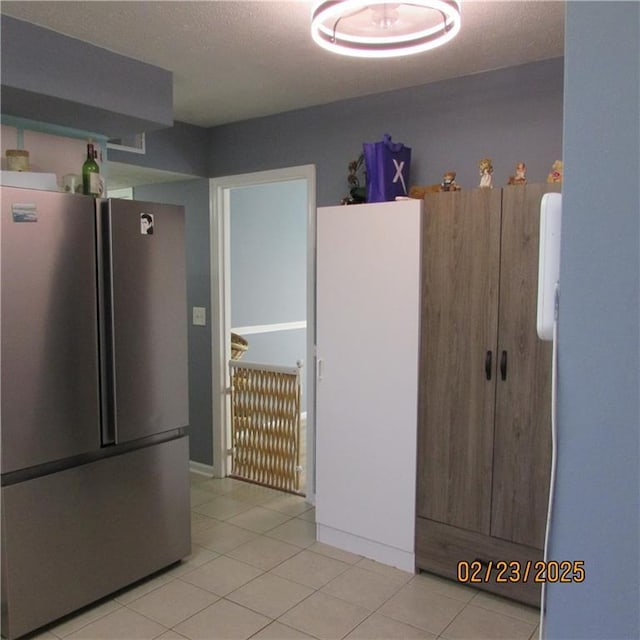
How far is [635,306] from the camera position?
0.83 m

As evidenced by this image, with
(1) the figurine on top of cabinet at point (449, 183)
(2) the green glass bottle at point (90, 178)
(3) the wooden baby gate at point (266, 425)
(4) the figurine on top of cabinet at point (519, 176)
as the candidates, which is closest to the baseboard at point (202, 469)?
(3) the wooden baby gate at point (266, 425)

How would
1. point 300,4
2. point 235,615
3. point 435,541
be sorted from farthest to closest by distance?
point 435,541 < point 235,615 < point 300,4

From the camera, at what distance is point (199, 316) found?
169 inches

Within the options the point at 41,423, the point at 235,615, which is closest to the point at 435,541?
the point at 235,615

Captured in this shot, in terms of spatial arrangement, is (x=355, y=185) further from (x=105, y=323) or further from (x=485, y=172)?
(x=105, y=323)

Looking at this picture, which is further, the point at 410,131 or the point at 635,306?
the point at 410,131

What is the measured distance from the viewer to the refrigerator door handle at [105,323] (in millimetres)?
2498

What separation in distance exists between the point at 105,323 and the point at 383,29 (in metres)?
1.62

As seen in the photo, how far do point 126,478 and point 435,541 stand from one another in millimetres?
1480

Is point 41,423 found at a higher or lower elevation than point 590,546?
lower

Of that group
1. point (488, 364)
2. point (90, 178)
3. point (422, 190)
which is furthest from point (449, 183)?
point (90, 178)

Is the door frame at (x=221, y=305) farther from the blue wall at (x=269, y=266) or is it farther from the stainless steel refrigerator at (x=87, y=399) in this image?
the stainless steel refrigerator at (x=87, y=399)

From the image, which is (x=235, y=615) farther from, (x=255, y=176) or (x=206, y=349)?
(x=255, y=176)

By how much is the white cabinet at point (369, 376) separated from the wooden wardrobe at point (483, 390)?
0.22ft
